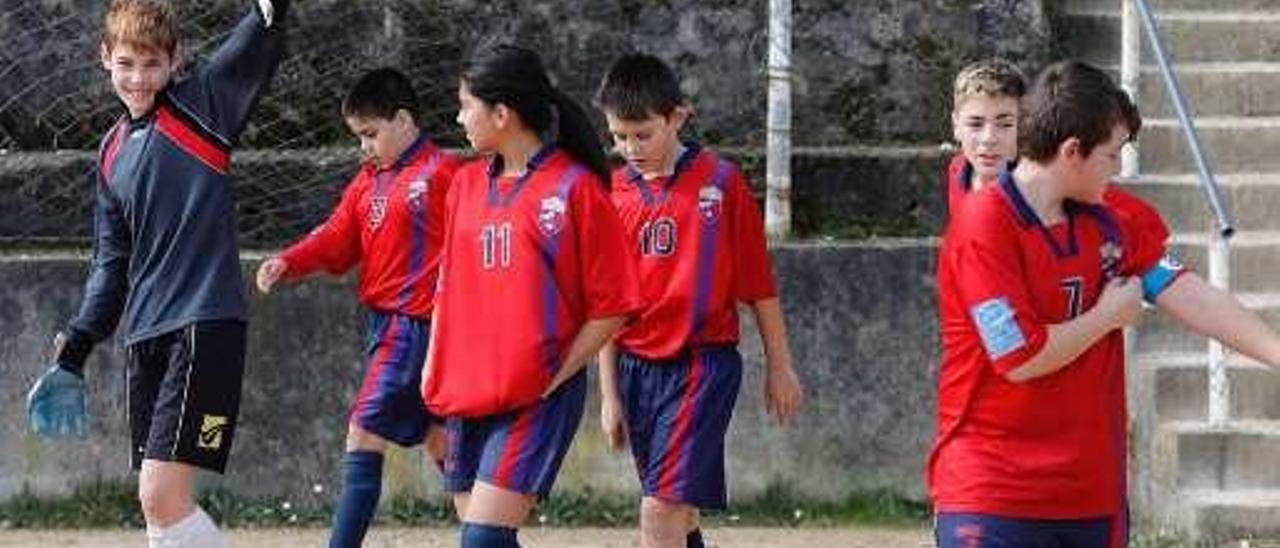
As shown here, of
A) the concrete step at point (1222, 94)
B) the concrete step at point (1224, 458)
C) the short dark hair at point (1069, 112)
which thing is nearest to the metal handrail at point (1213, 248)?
the concrete step at point (1224, 458)

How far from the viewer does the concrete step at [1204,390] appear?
8141 mm

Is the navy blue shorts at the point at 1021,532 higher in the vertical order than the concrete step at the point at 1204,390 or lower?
higher

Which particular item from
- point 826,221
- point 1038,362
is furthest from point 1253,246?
point 1038,362

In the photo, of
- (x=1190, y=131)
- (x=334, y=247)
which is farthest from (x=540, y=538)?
(x=1190, y=131)

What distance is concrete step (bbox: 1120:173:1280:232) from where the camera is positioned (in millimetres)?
8961

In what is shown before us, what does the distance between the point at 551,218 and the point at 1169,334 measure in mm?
3357

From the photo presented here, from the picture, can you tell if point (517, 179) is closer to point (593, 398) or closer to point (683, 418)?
point (683, 418)

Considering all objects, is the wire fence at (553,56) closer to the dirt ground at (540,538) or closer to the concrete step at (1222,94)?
the concrete step at (1222,94)

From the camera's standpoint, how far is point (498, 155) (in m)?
5.99

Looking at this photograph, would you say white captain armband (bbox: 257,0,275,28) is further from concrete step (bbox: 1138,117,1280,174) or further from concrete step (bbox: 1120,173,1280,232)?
concrete step (bbox: 1138,117,1280,174)

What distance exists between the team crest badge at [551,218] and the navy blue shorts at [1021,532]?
1294mm

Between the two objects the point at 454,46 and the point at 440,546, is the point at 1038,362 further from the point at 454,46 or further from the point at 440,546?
the point at 454,46

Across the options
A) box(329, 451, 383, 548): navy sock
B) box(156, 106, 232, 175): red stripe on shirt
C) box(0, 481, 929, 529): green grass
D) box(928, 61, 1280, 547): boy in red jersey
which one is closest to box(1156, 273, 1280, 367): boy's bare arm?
box(928, 61, 1280, 547): boy in red jersey

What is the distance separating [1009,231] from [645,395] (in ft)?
7.53
